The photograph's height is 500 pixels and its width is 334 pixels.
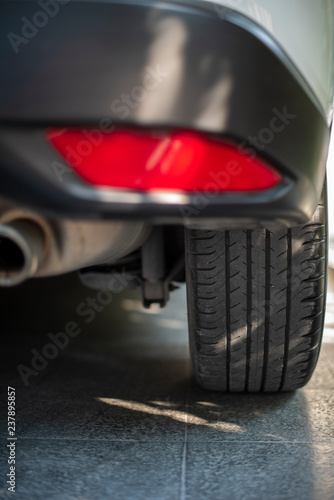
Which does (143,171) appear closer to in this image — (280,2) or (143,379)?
(280,2)

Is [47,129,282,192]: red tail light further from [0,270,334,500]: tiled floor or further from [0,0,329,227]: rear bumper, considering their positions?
[0,270,334,500]: tiled floor

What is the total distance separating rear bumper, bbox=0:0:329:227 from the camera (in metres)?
0.71

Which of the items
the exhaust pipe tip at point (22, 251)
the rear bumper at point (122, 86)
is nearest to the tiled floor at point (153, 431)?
the exhaust pipe tip at point (22, 251)

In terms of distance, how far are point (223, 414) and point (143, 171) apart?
94cm

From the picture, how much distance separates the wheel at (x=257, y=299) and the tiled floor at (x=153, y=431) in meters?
0.14

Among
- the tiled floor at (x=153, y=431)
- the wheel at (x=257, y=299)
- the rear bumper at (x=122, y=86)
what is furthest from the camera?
the wheel at (x=257, y=299)

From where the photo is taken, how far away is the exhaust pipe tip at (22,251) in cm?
80

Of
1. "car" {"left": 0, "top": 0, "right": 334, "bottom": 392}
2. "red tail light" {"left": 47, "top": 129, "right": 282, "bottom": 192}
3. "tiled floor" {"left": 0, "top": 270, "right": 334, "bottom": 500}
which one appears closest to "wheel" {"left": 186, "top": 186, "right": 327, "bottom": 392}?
"tiled floor" {"left": 0, "top": 270, "right": 334, "bottom": 500}

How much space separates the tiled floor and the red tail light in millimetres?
650

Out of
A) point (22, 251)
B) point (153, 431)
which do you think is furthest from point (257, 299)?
point (22, 251)

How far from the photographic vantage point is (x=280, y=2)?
82 cm

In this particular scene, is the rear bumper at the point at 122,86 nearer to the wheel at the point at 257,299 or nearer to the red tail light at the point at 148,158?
the red tail light at the point at 148,158

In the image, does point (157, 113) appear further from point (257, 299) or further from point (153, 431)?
point (153, 431)

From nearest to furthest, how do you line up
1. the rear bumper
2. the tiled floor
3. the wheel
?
the rear bumper → the tiled floor → the wheel
